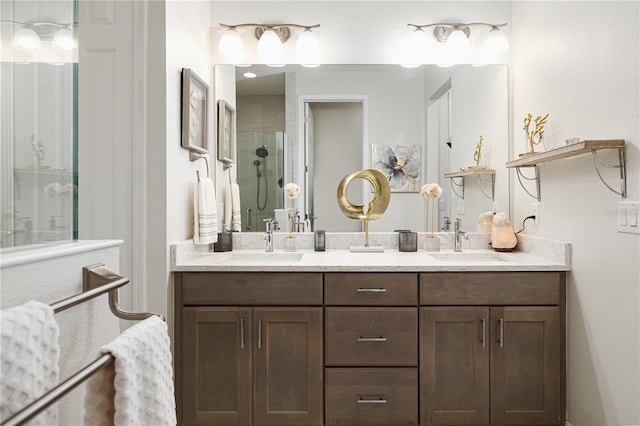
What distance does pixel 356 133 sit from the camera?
263 cm

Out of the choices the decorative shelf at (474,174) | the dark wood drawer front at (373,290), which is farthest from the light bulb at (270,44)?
the dark wood drawer front at (373,290)

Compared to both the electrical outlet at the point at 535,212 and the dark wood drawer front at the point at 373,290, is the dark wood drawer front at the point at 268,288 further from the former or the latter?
the electrical outlet at the point at 535,212

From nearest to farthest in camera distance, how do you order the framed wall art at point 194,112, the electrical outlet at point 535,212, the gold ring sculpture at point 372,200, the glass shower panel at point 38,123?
1. the glass shower panel at point 38,123
2. the framed wall art at point 194,112
3. the electrical outlet at point 535,212
4. the gold ring sculpture at point 372,200

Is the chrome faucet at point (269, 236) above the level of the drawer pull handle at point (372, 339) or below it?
above

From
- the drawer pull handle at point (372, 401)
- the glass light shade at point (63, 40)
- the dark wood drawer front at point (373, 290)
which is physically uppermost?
the glass light shade at point (63, 40)

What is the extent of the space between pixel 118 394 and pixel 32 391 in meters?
0.16

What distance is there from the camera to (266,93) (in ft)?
8.53

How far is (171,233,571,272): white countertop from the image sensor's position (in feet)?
6.33

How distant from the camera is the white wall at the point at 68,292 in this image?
2.21 feet

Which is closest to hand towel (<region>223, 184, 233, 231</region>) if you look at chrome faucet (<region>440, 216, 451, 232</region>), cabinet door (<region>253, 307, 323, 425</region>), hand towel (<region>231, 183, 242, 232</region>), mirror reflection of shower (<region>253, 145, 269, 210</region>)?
hand towel (<region>231, 183, 242, 232</region>)

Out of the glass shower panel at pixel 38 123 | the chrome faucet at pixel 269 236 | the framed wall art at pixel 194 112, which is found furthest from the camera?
the chrome faucet at pixel 269 236

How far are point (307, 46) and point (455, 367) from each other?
2.02m

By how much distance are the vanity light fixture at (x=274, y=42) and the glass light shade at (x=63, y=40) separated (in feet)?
6.00

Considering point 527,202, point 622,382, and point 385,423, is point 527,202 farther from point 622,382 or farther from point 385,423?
point 385,423
